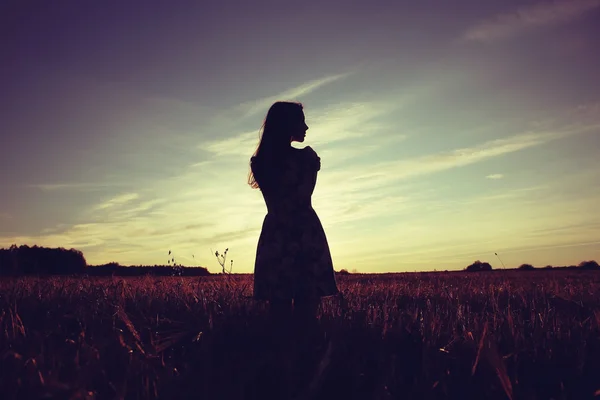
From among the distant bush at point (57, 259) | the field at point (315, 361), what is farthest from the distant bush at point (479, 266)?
the field at point (315, 361)

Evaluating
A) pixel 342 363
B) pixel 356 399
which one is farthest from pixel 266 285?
pixel 356 399

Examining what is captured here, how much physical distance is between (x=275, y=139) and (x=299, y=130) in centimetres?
27

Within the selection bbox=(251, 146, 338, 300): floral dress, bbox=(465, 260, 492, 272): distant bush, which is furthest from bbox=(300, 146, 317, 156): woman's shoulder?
bbox=(465, 260, 492, 272): distant bush

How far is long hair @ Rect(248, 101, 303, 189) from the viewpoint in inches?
204

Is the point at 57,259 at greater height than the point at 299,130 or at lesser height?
lesser

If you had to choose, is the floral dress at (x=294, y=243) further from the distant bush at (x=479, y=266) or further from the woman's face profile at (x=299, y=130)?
the distant bush at (x=479, y=266)

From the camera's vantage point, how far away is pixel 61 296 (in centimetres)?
621

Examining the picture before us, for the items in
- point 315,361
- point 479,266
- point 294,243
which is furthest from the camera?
point 479,266

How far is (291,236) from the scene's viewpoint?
5.01 metres

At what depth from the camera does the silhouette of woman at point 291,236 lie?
4961 millimetres

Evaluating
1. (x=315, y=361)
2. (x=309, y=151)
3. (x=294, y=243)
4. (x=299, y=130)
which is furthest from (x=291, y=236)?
(x=315, y=361)

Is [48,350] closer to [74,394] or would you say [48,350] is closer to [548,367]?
[74,394]

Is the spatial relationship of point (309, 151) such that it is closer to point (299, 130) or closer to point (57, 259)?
point (299, 130)

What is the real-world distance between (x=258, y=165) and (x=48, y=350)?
2.66m
